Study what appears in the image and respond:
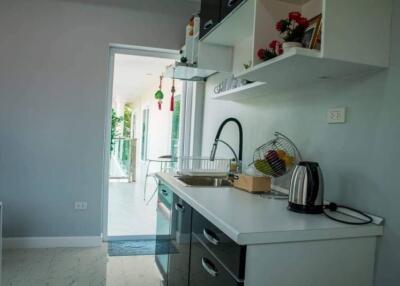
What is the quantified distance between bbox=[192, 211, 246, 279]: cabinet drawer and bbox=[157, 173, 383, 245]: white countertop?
46mm

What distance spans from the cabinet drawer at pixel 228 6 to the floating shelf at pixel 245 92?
468 mm

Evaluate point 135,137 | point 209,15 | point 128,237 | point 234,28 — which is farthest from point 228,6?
point 135,137

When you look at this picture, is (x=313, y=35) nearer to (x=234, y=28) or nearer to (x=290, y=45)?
(x=290, y=45)

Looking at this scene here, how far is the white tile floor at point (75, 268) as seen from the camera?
8.66ft

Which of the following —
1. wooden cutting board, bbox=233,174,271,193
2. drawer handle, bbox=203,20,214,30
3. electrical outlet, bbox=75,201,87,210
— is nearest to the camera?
wooden cutting board, bbox=233,174,271,193

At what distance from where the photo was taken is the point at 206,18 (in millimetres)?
2447

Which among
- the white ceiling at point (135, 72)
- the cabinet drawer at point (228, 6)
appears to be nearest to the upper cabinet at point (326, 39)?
the cabinet drawer at point (228, 6)

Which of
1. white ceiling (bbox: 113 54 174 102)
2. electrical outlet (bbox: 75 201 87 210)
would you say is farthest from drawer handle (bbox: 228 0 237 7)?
electrical outlet (bbox: 75 201 87 210)

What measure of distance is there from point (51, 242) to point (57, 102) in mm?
1422

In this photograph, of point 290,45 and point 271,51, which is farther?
point 271,51

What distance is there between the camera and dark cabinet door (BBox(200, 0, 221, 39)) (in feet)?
7.36

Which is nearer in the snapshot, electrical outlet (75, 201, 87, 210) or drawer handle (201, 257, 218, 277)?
drawer handle (201, 257, 218, 277)

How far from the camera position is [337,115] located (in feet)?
5.48

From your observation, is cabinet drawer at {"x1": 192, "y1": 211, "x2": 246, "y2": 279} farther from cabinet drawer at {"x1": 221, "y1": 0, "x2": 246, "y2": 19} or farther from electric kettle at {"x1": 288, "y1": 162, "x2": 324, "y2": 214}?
cabinet drawer at {"x1": 221, "y1": 0, "x2": 246, "y2": 19}
